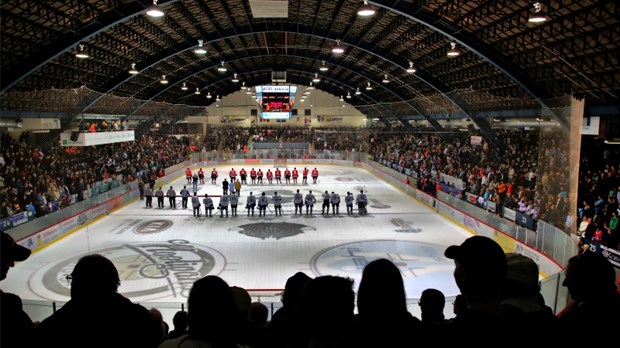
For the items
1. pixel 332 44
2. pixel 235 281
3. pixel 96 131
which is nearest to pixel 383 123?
pixel 332 44

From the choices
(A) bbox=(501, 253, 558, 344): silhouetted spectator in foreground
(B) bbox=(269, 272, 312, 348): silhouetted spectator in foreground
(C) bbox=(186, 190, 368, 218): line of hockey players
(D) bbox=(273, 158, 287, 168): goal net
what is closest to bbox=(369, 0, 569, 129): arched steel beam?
(C) bbox=(186, 190, 368, 218): line of hockey players

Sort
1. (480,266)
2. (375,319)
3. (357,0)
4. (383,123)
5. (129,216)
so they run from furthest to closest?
(383,123) < (357,0) < (129,216) < (480,266) < (375,319)

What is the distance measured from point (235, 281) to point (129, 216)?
35.1ft

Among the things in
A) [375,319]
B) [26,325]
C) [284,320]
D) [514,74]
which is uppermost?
[514,74]

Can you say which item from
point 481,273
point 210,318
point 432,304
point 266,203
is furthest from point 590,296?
point 266,203

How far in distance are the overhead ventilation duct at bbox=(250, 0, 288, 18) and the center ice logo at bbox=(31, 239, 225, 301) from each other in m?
7.98

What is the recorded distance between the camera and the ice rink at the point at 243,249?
11609 millimetres

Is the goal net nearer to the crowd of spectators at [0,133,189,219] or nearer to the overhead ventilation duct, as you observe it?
the crowd of spectators at [0,133,189,219]

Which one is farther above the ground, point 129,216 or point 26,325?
point 26,325

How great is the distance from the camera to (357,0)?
22.2 m

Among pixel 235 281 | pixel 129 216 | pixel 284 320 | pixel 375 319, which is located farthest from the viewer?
pixel 129 216

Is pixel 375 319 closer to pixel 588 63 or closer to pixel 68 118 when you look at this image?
pixel 68 118

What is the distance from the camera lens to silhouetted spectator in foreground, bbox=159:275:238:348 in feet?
6.21

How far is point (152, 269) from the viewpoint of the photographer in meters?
12.7
